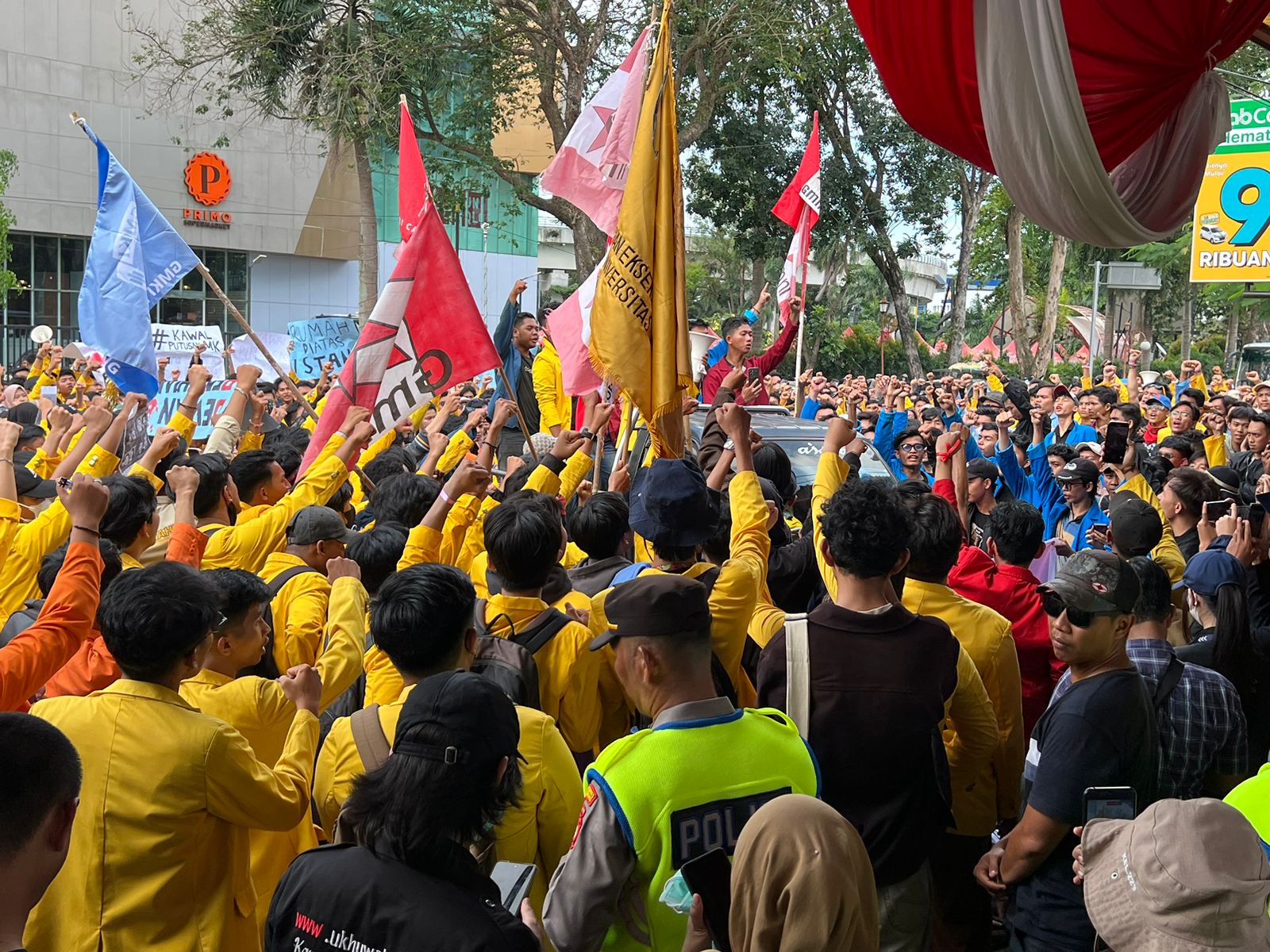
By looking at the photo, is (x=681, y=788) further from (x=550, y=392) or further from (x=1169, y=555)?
(x=550, y=392)

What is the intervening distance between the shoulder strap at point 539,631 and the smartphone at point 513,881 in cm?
106

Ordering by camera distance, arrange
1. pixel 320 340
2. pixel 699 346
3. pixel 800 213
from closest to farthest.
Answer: pixel 800 213 < pixel 699 346 < pixel 320 340

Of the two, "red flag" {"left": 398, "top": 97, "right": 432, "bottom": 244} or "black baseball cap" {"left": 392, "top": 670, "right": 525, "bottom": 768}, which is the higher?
"red flag" {"left": 398, "top": 97, "right": 432, "bottom": 244}

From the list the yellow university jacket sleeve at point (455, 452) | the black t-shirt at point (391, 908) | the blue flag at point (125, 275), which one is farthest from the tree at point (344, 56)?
the black t-shirt at point (391, 908)

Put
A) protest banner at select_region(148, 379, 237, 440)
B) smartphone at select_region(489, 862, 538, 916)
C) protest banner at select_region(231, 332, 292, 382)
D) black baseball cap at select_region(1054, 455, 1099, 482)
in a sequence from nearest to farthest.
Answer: smartphone at select_region(489, 862, 538, 916) → black baseball cap at select_region(1054, 455, 1099, 482) → protest banner at select_region(148, 379, 237, 440) → protest banner at select_region(231, 332, 292, 382)

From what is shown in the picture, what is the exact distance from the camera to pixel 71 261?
38156mm

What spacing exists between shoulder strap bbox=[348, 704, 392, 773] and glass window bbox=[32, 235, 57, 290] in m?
38.8

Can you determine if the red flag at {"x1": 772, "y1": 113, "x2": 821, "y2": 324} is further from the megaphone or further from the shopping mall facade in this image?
the shopping mall facade

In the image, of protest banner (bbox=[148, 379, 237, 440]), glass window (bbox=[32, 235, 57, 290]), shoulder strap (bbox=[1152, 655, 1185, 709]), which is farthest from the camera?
glass window (bbox=[32, 235, 57, 290])

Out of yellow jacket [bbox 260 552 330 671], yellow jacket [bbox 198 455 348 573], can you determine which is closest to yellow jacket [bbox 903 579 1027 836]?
yellow jacket [bbox 260 552 330 671]

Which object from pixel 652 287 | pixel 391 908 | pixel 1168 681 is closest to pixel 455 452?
pixel 652 287

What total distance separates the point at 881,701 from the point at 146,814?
1.84 m

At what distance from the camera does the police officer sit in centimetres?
258

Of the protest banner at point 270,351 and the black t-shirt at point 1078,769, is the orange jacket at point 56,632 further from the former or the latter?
the protest banner at point 270,351
